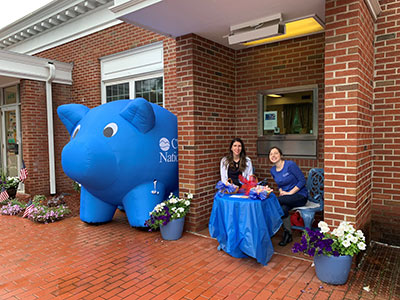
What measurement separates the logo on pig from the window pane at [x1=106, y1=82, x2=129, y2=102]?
127 inches

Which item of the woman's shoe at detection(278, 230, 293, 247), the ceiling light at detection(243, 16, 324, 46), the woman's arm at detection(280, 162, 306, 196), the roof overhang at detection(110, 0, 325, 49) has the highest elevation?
the roof overhang at detection(110, 0, 325, 49)

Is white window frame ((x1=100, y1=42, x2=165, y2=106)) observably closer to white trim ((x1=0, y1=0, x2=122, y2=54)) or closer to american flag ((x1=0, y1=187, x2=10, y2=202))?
white trim ((x1=0, y1=0, x2=122, y2=54))

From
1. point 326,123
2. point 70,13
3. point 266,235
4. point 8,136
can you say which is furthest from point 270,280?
point 8,136

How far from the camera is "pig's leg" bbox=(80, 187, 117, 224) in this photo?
533 cm

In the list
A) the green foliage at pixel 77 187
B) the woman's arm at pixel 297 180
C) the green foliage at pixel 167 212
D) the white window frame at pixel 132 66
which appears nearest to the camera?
the woman's arm at pixel 297 180

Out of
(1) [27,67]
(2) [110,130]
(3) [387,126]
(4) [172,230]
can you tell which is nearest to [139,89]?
(1) [27,67]

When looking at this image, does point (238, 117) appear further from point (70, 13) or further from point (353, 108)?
point (70, 13)

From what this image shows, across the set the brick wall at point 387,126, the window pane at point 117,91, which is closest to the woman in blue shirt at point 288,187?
the brick wall at point 387,126

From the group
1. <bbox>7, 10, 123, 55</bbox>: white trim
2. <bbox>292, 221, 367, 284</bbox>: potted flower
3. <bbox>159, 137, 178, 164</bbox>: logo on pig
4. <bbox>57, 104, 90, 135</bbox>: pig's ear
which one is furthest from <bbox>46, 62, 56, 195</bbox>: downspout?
<bbox>292, 221, 367, 284</bbox>: potted flower

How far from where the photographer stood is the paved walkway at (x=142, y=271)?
10.2ft

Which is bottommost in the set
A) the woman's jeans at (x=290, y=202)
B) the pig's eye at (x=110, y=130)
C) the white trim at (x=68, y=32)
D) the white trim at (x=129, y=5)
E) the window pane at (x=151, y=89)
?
the woman's jeans at (x=290, y=202)

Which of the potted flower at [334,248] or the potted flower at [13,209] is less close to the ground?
the potted flower at [334,248]

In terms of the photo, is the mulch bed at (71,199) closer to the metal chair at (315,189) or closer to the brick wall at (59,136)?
the brick wall at (59,136)

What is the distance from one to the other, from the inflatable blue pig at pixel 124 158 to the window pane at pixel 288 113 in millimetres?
1726
